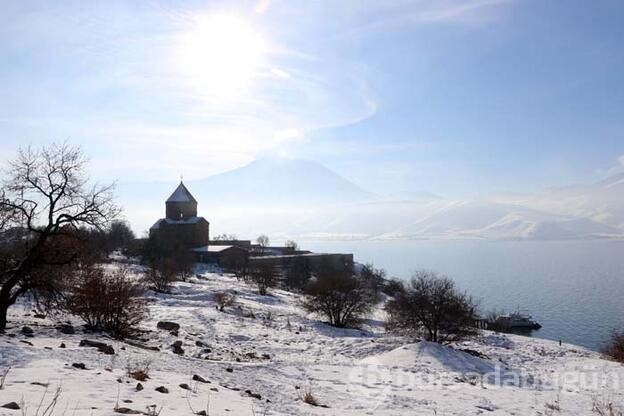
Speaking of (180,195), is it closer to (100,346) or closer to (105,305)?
(105,305)

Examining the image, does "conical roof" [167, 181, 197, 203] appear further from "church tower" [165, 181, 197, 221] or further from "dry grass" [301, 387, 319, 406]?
"dry grass" [301, 387, 319, 406]

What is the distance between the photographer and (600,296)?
70.4 meters

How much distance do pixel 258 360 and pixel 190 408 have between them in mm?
8530

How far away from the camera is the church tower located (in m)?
84.6

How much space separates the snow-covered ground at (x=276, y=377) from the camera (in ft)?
27.1

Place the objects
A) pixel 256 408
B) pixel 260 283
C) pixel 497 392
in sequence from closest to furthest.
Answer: pixel 256 408, pixel 497 392, pixel 260 283

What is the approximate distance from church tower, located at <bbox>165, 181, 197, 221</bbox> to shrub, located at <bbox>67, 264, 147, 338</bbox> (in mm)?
67273

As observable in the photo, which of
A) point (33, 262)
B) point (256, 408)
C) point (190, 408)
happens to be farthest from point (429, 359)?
point (33, 262)

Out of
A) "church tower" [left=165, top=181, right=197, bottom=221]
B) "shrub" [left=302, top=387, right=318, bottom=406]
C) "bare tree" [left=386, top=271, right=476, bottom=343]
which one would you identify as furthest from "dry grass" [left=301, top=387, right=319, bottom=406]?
"church tower" [left=165, top=181, right=197, bottom=221]

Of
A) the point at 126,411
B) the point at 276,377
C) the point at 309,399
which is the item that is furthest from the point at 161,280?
the point at 126,411

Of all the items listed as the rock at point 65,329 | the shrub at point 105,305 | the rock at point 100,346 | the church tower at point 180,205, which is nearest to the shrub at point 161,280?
the shrub at point 105,305

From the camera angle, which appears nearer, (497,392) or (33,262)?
(497,392)

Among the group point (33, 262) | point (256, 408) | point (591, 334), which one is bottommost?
point (591, 334)

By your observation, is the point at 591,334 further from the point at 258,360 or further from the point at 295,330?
the point at 258,360
